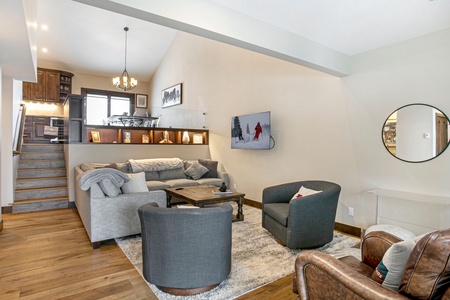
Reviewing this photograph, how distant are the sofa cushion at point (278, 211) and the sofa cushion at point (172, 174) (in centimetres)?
276

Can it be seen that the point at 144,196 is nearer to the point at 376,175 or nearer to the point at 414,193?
the point at 376,175

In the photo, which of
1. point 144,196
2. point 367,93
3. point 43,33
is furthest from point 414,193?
point 43,33

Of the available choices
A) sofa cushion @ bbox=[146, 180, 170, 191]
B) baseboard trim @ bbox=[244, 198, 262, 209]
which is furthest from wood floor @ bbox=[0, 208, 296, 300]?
baseboard trim @ bbox=[244, 198, 262, 209]

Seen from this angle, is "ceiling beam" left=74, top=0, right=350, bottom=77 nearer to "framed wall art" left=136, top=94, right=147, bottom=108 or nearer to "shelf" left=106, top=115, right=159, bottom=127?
"shelf" left=106, top=115, right=159, bottom=127

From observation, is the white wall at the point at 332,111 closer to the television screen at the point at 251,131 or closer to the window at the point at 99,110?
the television screen at the point at 251,131

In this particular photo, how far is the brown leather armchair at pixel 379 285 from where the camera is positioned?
3.66ft

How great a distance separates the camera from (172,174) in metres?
5.82

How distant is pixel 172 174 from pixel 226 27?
3943 millimetres

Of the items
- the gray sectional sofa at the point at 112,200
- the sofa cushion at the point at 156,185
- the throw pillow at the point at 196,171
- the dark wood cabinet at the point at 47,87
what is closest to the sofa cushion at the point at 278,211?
the gray sectional sofa at the point at 112,200

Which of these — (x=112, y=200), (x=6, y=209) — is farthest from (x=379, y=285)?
(x=6, y=209)

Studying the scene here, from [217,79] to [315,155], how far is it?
337 cm

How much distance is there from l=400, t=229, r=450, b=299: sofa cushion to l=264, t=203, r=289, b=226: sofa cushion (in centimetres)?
198

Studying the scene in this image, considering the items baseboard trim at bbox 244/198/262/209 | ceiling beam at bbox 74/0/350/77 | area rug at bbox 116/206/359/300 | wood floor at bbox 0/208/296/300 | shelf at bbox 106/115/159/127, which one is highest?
ceiling beam at bbox 74/0/350/77

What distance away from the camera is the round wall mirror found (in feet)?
9.68
